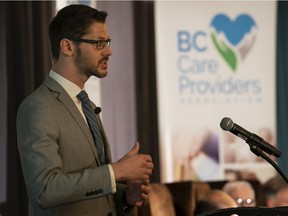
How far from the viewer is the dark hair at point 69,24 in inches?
93.7

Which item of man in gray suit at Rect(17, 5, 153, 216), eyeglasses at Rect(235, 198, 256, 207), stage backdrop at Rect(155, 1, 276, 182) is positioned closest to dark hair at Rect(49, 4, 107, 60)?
man in gray suit at Rect(17, 5, 153, 216)

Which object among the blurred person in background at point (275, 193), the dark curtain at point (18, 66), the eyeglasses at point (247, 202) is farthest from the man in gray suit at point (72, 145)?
the blurred person in background at point (275, 193)

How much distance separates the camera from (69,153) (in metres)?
2.28

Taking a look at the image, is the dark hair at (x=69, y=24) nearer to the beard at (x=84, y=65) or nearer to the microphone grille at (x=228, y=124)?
the beard at (x=84, y=65)

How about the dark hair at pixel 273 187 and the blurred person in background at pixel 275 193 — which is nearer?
the blurred person in background at pixel 275 193

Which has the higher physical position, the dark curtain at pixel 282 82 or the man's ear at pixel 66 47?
the man's ear at pixel 66 47

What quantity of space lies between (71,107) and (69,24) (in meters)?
0.32

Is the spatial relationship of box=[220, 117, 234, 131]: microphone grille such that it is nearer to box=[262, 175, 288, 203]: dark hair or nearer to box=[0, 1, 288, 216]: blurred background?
box=[262, 175, 288, 203]: dark hair

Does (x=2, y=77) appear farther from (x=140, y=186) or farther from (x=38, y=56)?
(x=140, y=186)

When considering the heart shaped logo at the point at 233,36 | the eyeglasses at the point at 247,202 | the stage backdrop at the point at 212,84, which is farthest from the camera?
the heart shaped logo at the point at 233,36

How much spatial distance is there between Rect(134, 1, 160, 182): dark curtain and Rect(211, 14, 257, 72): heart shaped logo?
2.22 ft

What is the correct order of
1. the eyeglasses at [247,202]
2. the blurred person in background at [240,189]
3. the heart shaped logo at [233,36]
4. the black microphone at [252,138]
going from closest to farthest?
1. the black microphone at [252,138]
2. the eyeglasses at [247,202]
3. the blurred person in background at [240,189]
4. the heart shaped logo at [233,36]

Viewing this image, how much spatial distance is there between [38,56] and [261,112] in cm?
232

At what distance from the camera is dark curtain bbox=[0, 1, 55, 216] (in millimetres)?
4594
